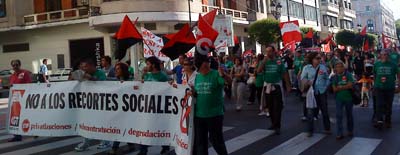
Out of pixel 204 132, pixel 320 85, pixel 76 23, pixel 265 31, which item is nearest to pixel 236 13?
pixel 265 31

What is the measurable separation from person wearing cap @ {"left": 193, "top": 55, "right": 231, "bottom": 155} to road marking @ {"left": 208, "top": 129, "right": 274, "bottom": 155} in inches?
60.1

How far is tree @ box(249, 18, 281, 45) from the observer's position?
1666 inches

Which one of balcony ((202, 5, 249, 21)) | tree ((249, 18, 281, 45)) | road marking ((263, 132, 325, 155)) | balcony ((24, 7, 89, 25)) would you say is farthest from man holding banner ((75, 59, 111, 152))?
tree ((249, 18, 281, 45))

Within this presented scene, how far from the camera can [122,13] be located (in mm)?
34125

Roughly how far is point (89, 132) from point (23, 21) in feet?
114

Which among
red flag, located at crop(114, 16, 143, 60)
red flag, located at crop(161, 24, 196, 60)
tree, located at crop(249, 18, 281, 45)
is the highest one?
tree, located at crop(249, 18, 281, 45)

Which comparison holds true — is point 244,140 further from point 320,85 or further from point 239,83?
point 239,83

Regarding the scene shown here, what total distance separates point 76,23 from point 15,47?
325 inches

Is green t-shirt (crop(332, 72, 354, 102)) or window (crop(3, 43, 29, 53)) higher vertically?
window (crop(3, 43, 29, 53))

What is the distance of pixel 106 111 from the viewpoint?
844 centimetres

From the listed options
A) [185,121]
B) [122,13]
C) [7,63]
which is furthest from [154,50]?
[7,63]

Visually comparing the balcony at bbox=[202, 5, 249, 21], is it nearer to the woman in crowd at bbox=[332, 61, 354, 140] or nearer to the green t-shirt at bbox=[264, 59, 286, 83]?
the green t-shirt at bbox=[264, 59, 286, 83]

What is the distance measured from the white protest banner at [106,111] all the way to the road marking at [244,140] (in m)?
1.21

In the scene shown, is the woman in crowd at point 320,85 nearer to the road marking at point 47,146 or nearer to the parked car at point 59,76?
the road marking at point 47,146
